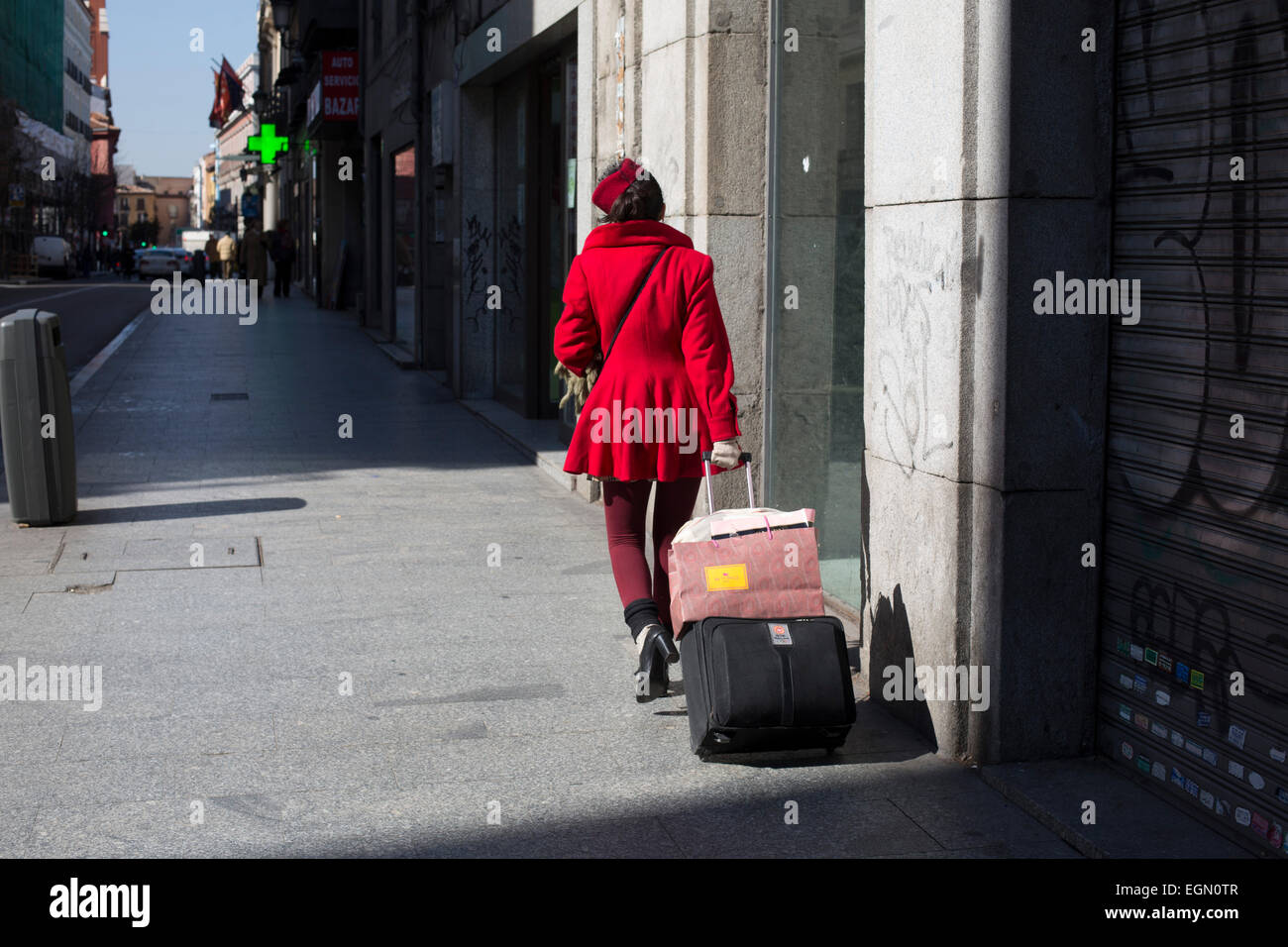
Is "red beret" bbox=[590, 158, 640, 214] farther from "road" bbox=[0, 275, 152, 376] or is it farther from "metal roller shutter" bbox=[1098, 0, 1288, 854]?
"road" bbox=[0, 275, 152, 376]

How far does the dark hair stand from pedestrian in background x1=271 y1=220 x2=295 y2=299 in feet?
124

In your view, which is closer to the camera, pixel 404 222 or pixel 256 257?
pixel 404 222

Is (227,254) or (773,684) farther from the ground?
(227,254)

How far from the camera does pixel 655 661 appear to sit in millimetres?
5418

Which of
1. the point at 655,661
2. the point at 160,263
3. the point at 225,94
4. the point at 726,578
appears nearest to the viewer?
the point at 726,578

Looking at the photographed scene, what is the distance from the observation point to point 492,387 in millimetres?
16141

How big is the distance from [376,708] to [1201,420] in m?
2.89

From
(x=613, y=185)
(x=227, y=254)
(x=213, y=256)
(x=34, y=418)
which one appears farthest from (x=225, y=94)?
(x=613, y=185)

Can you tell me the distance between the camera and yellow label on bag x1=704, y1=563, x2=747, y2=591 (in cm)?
490

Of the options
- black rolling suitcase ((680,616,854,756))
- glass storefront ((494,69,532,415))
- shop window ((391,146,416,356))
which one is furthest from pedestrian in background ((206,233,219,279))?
black rolling suitcase ((680,616,854,756))

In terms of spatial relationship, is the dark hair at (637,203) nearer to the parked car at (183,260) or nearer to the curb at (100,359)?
the curb at (100,359)

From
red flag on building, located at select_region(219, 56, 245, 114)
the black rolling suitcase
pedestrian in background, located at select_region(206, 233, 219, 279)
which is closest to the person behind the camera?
the black rolling suitcase

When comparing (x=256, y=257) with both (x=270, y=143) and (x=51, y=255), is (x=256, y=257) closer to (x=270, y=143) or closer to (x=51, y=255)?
(x=270, y=143)

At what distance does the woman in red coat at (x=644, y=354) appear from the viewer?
5.43 metres
